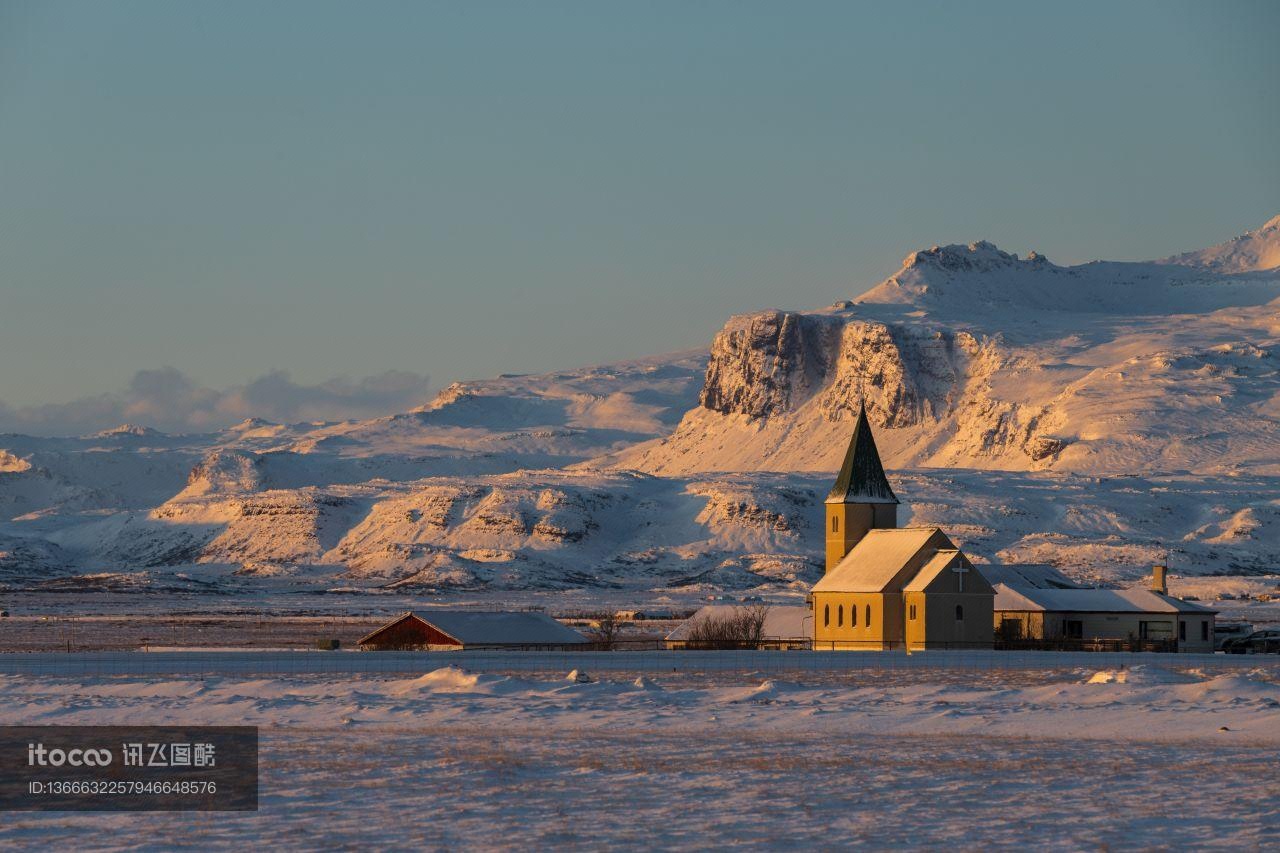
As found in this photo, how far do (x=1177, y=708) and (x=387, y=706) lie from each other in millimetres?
22239

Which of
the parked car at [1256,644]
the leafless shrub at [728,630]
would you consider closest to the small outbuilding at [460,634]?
the leafless shrub at [728,630]

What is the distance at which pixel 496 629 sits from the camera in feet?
316

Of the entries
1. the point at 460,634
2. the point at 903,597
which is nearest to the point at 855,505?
the point at 903,597

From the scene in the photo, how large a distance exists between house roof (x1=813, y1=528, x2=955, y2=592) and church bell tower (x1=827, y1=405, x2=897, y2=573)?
16.7 feet

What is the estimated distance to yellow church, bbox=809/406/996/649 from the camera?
9662 cm

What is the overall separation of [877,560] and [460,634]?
2191 centimetres

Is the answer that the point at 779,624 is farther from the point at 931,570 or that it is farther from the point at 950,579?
the point at 950,579

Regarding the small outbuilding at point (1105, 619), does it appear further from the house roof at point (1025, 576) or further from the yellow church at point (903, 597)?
the yellow church at point (903, 597)

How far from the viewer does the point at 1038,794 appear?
4034cm

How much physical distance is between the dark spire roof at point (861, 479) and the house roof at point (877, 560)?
5394 mm

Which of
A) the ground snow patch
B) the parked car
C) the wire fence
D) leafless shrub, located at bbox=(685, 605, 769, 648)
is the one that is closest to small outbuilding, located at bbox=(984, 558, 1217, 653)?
the parked car

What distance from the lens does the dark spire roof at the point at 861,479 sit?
367 ft

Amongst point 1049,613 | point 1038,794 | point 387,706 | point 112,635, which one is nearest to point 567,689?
point 387,706

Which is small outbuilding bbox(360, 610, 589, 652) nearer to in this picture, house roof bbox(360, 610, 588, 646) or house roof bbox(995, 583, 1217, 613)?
house roof bbox(360, 610, 588, 646)
